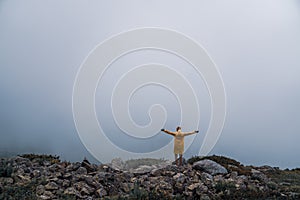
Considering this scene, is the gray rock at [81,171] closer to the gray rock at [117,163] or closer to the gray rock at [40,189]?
the gray rock at [117,163]

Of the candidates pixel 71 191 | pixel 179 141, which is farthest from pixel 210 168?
pixel 71 191

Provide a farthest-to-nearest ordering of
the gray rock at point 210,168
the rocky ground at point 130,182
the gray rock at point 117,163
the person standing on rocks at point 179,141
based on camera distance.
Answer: the person standing on rocks at point 179,141 < the gray rock at point 117,163 < the gray rock at point 210,168 < the rocky ground at point 130,182

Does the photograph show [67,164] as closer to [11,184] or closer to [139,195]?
[11,184]

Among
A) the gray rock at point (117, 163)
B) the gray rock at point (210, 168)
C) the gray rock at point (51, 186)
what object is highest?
the gray rock at point (210, 168)

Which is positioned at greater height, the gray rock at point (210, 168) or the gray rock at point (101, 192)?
the gray rock at point (210, 168)

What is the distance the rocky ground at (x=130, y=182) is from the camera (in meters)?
9.29

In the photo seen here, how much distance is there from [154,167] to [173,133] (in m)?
1.29

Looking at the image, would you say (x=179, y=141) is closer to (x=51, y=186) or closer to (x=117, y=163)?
(x=117, y=163)

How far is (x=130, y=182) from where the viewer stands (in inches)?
417

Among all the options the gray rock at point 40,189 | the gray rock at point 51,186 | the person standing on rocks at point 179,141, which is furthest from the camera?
the person standing on rocks at point 179,141

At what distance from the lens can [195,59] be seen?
12.3 metres

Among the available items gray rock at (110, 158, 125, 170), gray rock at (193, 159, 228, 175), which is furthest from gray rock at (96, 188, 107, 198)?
gray rock at (193, 159, 228, 175)

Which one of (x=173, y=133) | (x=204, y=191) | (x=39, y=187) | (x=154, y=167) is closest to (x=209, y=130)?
(x=173, y=133)

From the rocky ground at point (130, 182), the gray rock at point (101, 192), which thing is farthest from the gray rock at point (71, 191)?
the gray rock at point (101, 192)
